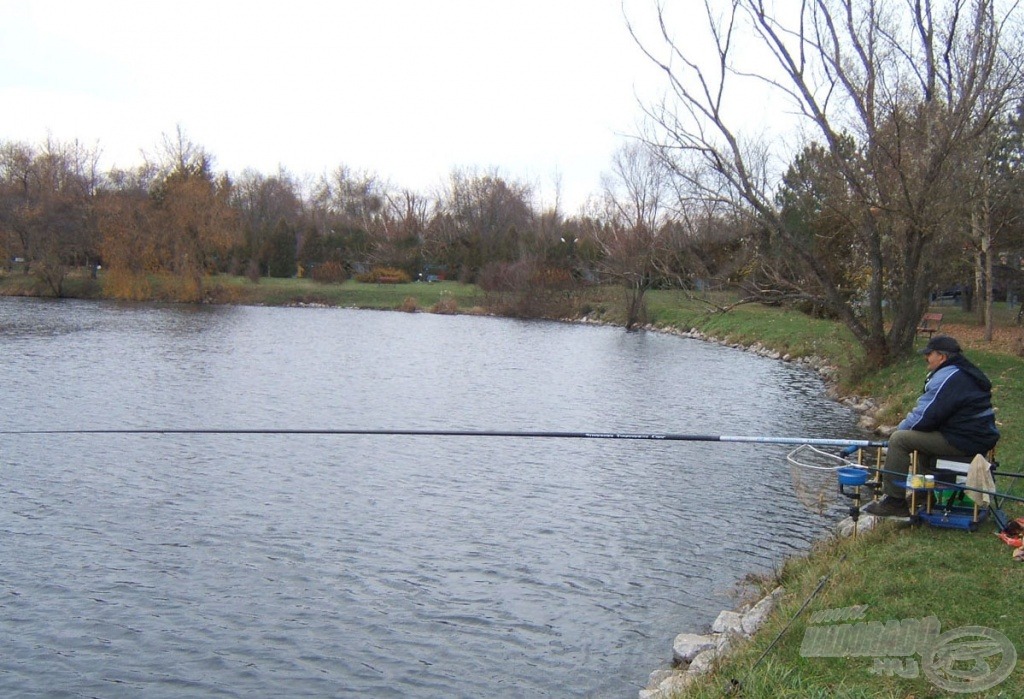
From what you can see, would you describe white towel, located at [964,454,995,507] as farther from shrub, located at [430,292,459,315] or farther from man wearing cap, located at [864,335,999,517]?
shrub, located at [430,292,459,315]

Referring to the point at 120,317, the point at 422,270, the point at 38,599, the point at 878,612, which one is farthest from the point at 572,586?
the point at 422,270

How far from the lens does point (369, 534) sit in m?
10.4

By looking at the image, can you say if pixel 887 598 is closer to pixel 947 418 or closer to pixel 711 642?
pixel 711 642

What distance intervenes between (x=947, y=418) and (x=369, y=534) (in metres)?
6.00

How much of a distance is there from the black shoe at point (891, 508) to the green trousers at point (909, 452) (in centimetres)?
5

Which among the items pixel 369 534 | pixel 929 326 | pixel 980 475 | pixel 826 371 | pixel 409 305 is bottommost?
pixel 369 534

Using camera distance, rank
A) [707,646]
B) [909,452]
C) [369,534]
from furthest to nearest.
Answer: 1. [369,534]
2. [909,452]
3. [707,646]

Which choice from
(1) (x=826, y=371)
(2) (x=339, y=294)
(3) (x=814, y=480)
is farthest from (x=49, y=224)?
(3) (x=814, y=480)

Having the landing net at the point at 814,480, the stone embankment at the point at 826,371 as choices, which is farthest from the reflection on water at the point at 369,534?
the landing net at the point at 814,480

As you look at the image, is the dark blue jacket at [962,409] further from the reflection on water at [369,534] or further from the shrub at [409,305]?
the shrub at [409,305]

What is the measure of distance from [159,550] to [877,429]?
12.8m

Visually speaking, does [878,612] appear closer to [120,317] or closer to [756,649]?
[756,649]

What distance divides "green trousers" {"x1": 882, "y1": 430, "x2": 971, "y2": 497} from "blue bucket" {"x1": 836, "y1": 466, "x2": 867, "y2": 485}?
20cm

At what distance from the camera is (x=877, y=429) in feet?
56.4
